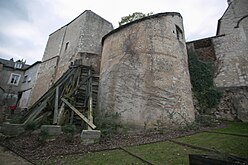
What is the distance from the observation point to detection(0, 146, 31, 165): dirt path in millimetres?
3499

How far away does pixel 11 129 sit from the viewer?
5715 millimetres

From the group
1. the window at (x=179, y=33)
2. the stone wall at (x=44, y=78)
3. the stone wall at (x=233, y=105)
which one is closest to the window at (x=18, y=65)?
the stone wall at (x=44, y=78)

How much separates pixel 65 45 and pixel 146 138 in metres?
13.5

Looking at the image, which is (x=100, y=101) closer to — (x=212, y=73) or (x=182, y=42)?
(x=182, y=42)

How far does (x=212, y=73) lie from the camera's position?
10766 mm

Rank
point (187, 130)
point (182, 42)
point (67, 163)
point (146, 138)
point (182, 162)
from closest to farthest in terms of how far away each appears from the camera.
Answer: point (182, 162), point (67, 163), point (146, 138), point (187, 130), point (182, 42)

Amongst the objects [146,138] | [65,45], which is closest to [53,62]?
[65,45]

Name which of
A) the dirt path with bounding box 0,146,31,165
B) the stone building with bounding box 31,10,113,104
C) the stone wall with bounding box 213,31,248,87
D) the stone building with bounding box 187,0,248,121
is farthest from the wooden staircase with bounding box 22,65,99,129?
the stone wall with bounding box 213,31,248,87

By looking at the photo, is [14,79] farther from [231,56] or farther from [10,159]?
[231,56]

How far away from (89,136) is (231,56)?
11.6 metres

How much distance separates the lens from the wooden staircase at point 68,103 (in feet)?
21.0

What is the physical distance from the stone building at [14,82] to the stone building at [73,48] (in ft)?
13.2

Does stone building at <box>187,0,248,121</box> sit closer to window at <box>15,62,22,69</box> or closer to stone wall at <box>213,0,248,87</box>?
stone wall at <box>213,0,248,87</box>

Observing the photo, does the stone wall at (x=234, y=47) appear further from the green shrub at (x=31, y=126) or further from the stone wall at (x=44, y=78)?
the stone wall at (x=44, y=78)
